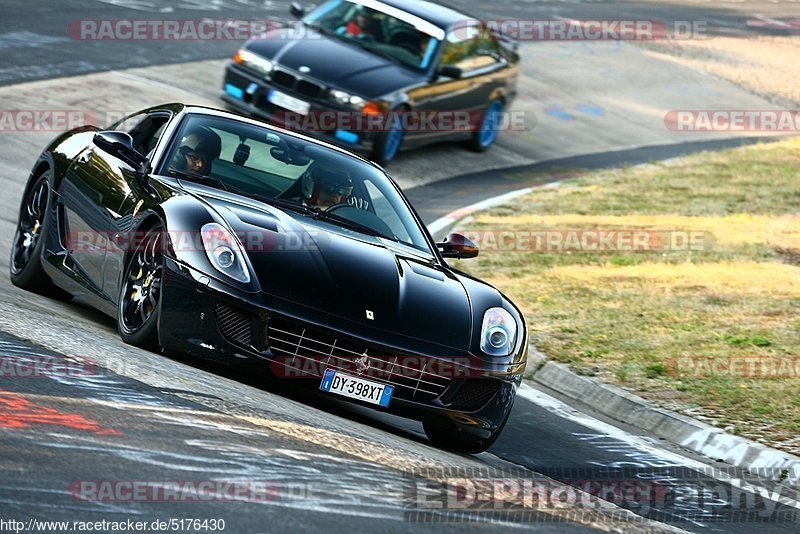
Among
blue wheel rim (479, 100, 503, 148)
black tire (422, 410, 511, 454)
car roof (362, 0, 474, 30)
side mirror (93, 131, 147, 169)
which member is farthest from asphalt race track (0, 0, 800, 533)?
blue wheel rim (479, 100, 503, 148)

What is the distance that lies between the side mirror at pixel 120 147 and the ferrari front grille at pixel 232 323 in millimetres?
1684

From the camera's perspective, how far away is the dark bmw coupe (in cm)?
1562

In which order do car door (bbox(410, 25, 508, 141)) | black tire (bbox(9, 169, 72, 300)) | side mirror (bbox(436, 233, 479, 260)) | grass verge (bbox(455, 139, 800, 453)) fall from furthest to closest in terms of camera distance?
car door (bbox(410, 25, 508, 141)) < grass verge (bbox(455, 139, 800, 453)) < black tire (bbox(9, 169, 72, 300)) < side mirror (bbox(436, 233, 479, 260))

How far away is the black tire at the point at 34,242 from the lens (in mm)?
8945

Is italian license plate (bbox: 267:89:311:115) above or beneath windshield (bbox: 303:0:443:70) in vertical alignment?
beneath

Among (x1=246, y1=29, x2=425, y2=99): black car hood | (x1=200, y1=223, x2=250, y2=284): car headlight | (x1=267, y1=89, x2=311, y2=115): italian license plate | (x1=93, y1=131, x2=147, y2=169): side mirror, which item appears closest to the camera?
(x1=200, y1=223, x2=250, y2=284): car headlight

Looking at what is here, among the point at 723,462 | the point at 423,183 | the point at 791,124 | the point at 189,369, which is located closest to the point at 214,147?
the point at 189,369

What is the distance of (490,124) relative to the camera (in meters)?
19.0

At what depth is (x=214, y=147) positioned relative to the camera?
8391 millimetres

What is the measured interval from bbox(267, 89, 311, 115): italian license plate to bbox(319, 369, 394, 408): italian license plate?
352 inches

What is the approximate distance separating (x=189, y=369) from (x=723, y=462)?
3326 mm

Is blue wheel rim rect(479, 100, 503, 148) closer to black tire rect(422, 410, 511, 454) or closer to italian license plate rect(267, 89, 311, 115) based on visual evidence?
italian license plate rect(267, 89, 311, 115)

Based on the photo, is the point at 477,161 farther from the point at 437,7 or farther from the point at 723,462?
the point at 723,462

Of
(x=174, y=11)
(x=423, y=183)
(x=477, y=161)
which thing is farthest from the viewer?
(x=174, y=11)
